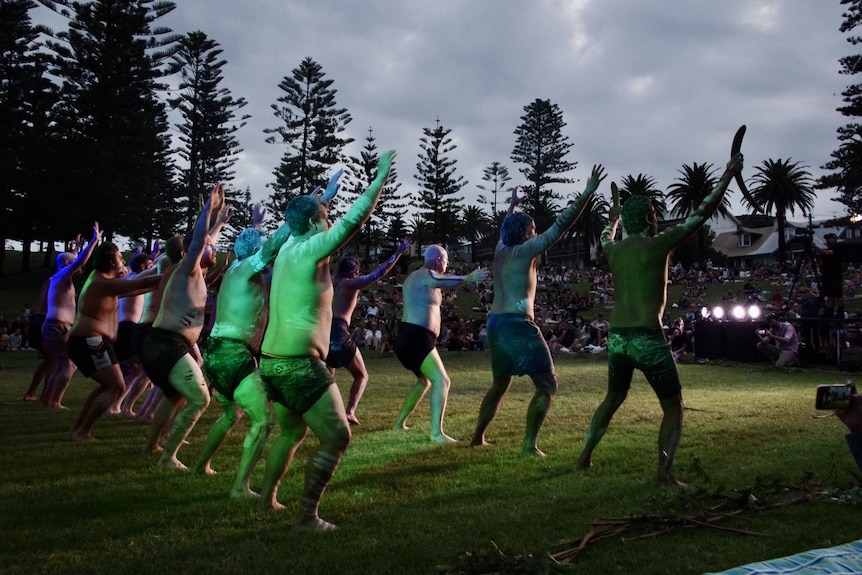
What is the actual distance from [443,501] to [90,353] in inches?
184

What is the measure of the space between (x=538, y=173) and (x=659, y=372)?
6150 cm

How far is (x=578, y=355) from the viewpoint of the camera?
20828 mm

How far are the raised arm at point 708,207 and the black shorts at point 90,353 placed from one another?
5917 millimetres

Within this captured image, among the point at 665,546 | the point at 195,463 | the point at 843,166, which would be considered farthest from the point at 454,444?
the point at 843,166

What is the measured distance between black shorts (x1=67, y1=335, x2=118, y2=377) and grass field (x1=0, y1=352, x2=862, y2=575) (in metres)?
0.82

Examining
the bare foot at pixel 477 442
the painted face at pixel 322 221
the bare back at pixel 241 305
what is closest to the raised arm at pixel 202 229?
the bare back at pixel 241 305

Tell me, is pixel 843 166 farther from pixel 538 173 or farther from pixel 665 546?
pixel 665 546

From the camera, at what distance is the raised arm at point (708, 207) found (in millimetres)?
5168

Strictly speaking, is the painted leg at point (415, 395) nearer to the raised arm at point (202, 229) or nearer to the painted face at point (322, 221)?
the raised arm at point (202, 229)

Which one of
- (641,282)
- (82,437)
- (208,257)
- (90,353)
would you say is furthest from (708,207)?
(82,437)

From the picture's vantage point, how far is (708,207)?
5.17 metres

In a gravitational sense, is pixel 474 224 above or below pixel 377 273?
above

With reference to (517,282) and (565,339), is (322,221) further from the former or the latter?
(565,339)

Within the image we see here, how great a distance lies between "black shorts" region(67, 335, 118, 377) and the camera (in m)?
7.59
